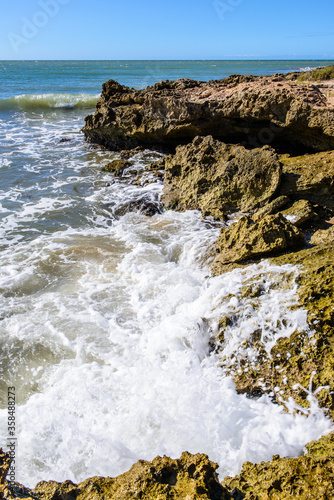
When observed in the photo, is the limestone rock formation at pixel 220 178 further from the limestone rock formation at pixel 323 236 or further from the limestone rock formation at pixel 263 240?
the limestone rock formation at pixel 263 240

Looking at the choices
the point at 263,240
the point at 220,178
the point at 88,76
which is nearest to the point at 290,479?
the point at 263,240

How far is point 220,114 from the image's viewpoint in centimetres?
866

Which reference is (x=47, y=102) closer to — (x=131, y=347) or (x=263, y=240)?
(x=263, y=240)

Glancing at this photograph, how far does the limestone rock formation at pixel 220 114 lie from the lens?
281 inches

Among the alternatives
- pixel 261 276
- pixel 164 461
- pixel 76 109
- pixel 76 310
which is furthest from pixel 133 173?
pixel 76 109

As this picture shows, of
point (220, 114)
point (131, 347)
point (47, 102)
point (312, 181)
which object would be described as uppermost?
point (220, 114)

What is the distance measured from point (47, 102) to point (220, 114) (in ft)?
56.8

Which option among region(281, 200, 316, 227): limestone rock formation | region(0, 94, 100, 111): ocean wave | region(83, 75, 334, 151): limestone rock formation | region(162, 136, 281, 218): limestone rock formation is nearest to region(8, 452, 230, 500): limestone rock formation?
region(281, 200, 316, 227): limestone rock formation

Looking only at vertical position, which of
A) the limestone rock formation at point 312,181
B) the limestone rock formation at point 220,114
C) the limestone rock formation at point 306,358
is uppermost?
the limestone rock formation at point 220,114

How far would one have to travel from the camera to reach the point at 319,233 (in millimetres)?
4426

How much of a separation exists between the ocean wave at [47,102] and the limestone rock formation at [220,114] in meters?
10.6

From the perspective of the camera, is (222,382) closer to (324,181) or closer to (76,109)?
(324,181)

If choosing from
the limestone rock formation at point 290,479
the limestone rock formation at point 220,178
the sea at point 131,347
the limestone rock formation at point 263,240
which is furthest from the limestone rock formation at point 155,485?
the limestone rock formation at point 220,178

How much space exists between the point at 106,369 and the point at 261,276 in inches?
74.4
